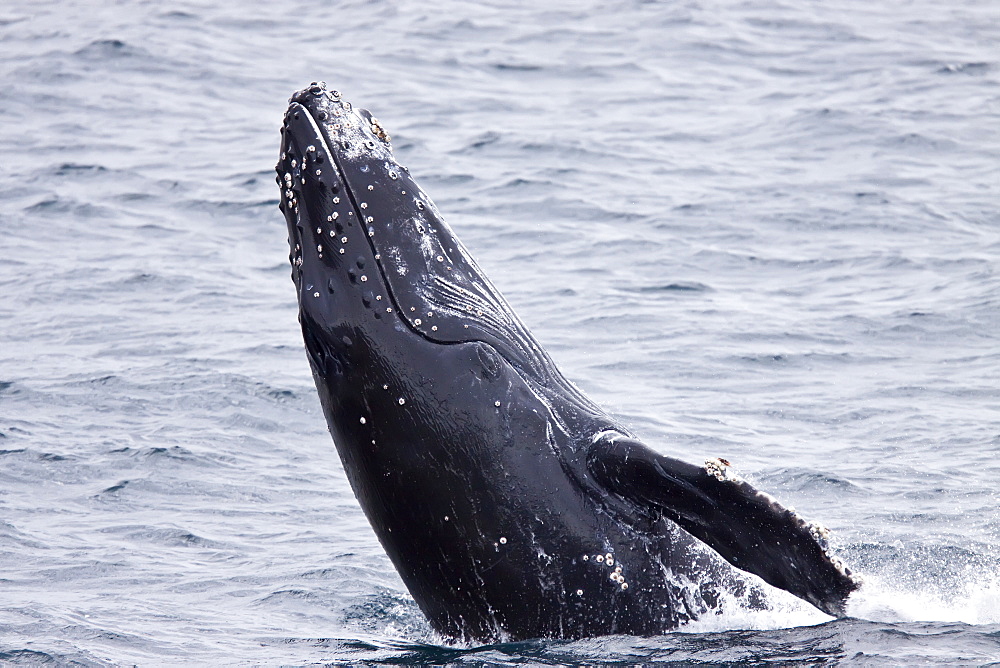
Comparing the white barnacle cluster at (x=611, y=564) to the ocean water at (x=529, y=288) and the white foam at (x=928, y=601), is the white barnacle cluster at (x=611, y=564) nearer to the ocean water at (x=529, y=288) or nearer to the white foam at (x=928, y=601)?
the ocean water at (x=529, y=288)

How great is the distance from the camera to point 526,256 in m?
26.3

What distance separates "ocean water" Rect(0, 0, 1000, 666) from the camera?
1318cm

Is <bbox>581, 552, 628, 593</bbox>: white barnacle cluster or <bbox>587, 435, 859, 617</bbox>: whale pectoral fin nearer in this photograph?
<bbox>587, 435, 859, 617</bbox>: whale pectoral fin

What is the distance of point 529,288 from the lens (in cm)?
2442

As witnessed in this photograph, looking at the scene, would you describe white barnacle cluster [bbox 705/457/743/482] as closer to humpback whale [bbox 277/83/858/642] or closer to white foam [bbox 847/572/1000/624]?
humpback whale [bbox 277/83/858/642]

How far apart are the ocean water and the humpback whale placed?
34 centimetres

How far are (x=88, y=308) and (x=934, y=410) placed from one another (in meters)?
13.6

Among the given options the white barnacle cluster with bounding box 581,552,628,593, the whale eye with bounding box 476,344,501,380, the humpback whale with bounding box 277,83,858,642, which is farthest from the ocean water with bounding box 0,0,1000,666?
the whale eye with bounding box 476,344,501,380

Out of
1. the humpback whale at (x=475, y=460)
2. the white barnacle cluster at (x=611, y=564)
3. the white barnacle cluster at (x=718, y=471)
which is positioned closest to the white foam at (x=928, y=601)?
the humpback whale at (x=475, y=460)

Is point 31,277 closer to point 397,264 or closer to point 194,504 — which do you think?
point 194,504

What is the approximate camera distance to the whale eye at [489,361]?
10914mm

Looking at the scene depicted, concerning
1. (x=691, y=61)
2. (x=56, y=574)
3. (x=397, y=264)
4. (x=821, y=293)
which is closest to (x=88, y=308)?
(x=56, y=574)

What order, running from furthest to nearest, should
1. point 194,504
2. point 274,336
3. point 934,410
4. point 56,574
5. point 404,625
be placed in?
1. point 274,336
2. point 934,410
3. point 194,504
4. point 56,574
5. point 404,625

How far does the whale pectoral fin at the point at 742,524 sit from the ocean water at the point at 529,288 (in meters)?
0.39
